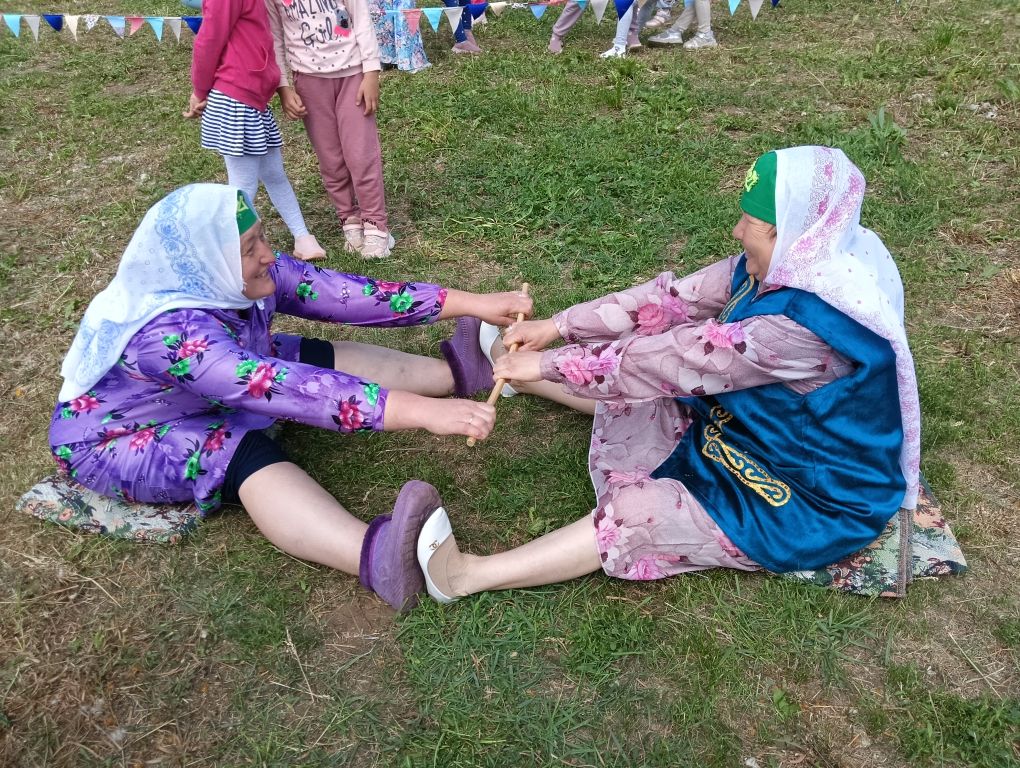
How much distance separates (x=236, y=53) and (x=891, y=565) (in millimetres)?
3578

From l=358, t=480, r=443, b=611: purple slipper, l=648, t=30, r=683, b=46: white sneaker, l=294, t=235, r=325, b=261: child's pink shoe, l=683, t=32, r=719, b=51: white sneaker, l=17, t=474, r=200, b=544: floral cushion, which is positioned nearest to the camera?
l=358, t=480, r=443, b=611: purple slipper

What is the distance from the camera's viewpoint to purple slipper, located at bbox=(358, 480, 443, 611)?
2.34 m

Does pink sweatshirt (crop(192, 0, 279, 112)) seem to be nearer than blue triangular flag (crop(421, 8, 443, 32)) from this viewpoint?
Yes

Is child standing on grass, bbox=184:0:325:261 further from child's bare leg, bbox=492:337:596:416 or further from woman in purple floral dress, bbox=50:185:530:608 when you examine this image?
child's bare leg, bbox=492:337:596:416

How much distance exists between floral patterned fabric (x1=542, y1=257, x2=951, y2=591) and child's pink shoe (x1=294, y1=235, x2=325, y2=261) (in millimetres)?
1975

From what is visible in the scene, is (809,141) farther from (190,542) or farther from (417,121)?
(190,542)

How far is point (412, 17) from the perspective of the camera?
6.32 metres

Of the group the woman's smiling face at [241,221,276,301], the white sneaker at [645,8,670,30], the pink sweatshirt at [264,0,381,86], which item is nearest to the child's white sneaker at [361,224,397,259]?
the pink sweatshirt at [264,0,381,86]

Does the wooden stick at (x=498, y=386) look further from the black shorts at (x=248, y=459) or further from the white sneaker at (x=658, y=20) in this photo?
the white sneaker at (x=658, y=20)

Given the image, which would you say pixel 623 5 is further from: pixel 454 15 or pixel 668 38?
pixel 454 15

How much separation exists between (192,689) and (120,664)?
258 millimetres

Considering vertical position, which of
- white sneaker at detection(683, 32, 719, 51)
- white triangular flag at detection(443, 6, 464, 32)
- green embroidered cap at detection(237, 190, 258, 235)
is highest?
white triangular flag at detection(443, 6, 464, 32)

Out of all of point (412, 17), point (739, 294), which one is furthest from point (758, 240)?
point (412, 17)

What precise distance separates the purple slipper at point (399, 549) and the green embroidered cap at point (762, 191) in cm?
126
